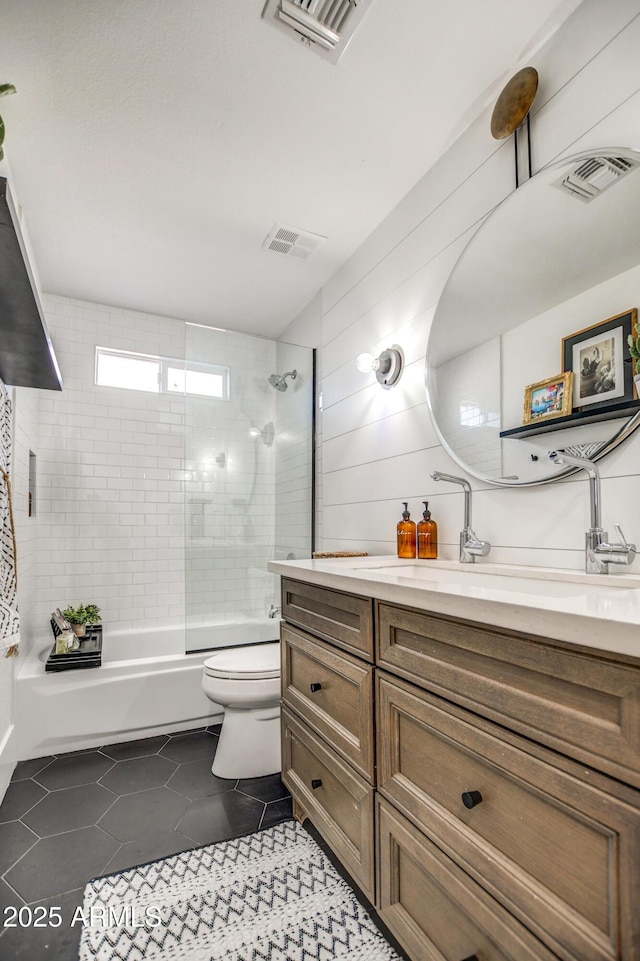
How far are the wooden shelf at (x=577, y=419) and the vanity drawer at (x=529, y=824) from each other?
863 mm

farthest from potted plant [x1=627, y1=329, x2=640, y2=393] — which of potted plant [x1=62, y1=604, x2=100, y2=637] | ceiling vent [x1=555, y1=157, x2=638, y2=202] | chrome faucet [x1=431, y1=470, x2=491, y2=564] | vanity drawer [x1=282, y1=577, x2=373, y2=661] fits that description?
potted plant [x1=62, y1=604, x2=100, y2=637]

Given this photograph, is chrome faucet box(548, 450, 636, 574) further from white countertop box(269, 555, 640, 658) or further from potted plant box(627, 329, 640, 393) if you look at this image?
potted plant box(627, 329, 640, 393)

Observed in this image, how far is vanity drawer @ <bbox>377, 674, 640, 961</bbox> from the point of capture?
671 mm

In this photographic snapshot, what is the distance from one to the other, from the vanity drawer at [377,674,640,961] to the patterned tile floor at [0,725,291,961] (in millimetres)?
1025

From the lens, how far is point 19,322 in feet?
5.36

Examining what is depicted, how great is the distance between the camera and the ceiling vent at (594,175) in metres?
1.31

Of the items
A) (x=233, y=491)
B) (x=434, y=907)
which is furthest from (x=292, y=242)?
(x=434, y=907)

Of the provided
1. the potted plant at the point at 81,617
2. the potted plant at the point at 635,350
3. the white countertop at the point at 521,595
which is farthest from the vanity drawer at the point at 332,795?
the potted plant at the point at 81,617

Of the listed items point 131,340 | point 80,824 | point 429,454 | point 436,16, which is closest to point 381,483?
point 429,454

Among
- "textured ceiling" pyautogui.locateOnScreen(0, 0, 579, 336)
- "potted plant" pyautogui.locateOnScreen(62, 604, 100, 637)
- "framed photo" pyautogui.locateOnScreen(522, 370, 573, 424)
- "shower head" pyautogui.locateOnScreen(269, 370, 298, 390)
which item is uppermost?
"textured ceiling" pyautogui.locateOnScreen(0, 0, 579, 336)

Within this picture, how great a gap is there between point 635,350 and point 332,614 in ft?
3.61

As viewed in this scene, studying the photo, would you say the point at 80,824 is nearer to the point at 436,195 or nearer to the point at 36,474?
the point at 36,474

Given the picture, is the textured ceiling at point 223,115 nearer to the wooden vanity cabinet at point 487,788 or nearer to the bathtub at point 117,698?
the wooden vanity cabinet at point 487,788

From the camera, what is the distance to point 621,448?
4.19ft
